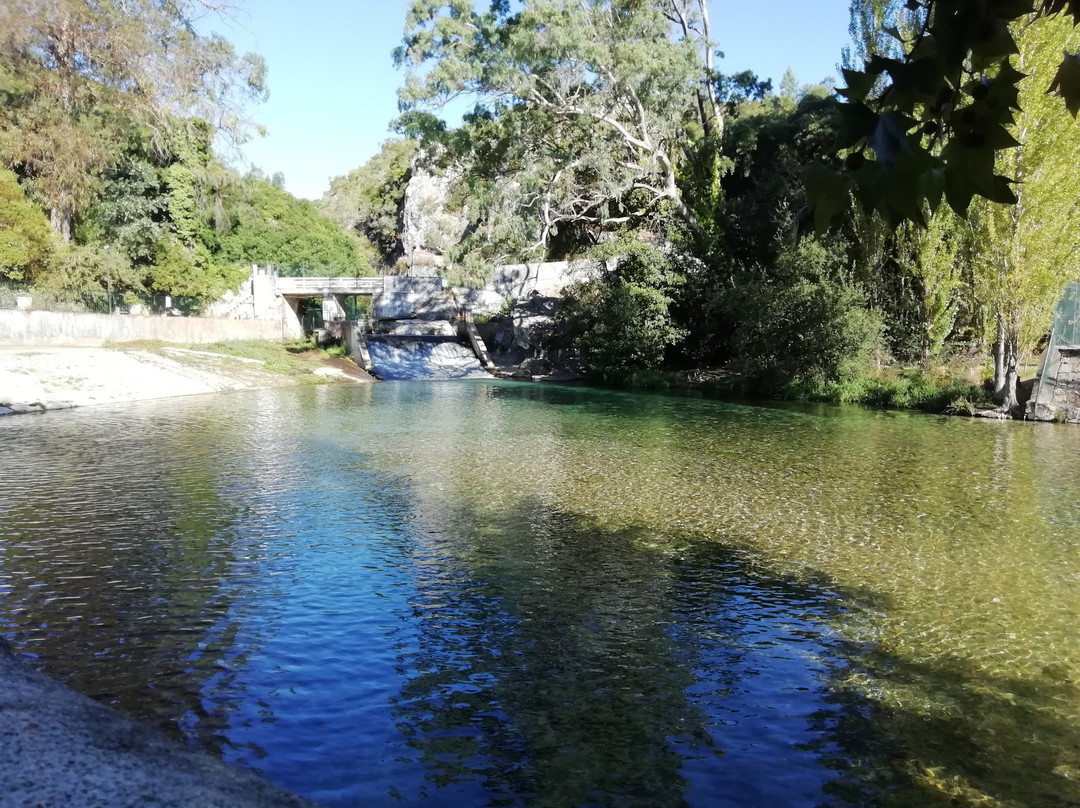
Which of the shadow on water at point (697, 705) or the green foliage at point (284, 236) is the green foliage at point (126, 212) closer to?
the green foliage at point (284, 236)

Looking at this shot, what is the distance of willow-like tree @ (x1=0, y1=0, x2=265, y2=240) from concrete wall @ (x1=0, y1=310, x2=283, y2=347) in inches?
327

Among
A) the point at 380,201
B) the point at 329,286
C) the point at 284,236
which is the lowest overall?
the point at 329,286

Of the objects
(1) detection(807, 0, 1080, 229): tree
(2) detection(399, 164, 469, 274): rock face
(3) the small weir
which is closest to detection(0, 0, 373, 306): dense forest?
(3) the small weir

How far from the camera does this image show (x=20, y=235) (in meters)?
37.7

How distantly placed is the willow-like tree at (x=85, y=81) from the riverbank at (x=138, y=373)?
11243mm

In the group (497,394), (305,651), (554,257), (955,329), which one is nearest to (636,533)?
(305,651)

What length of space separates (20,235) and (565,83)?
2588cm

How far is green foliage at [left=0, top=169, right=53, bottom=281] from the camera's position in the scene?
36.8 metres

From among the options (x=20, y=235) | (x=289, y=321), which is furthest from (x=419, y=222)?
(x=20, y=235)

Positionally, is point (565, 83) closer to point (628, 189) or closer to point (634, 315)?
point (628, 189)

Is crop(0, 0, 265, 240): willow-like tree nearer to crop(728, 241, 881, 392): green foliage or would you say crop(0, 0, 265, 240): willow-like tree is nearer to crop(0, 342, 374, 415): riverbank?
crop(0, 342, 374, 415): riverbank

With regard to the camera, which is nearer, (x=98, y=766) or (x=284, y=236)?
(x=98, y=766)

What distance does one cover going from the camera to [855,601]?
8.36 meters

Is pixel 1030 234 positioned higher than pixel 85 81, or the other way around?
pixel 85 81
